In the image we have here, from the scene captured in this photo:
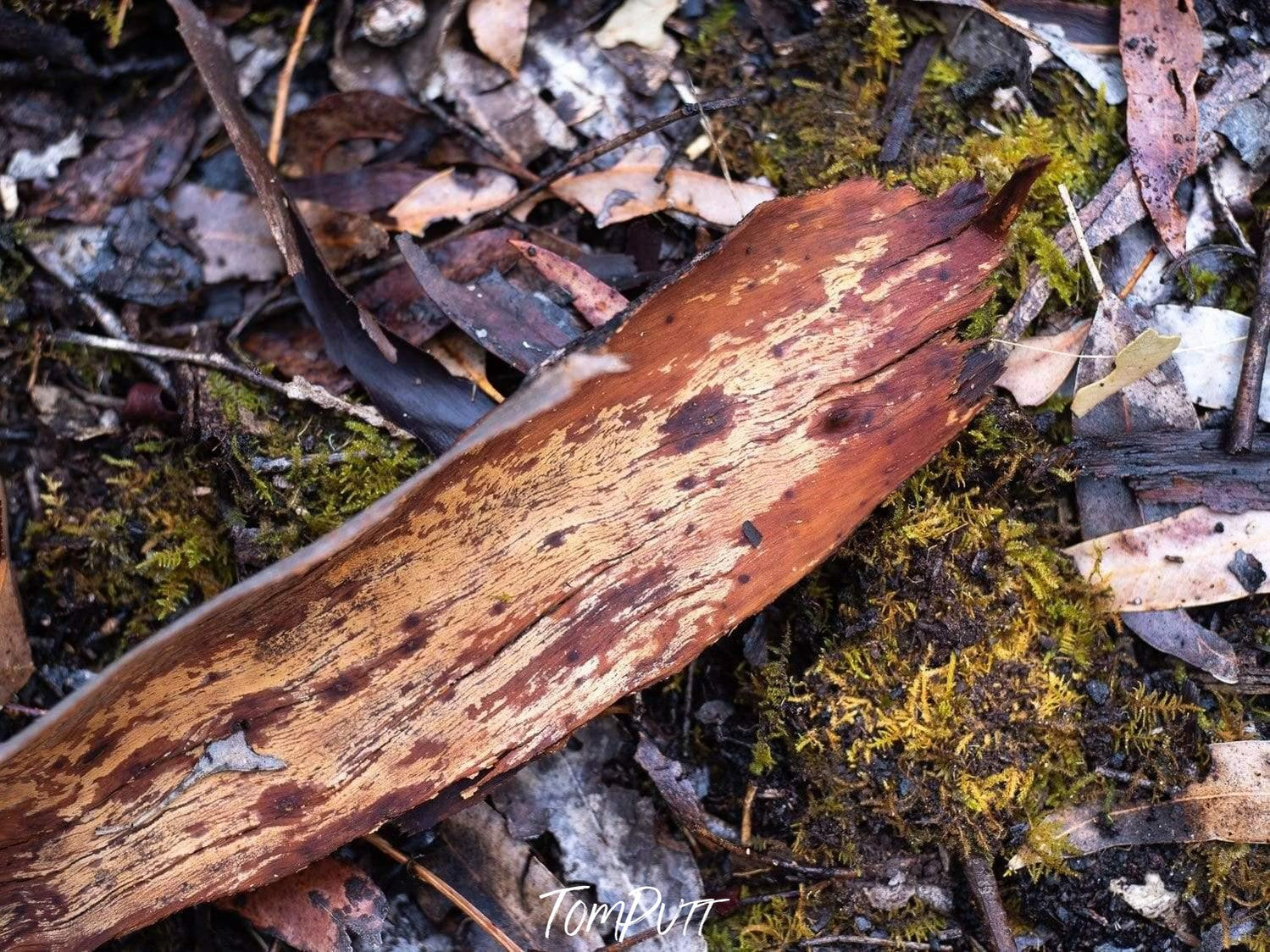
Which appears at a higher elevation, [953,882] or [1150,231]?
[1150,231]

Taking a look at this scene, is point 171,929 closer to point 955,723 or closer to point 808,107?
point 955,723

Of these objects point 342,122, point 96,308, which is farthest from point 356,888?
point 342,122

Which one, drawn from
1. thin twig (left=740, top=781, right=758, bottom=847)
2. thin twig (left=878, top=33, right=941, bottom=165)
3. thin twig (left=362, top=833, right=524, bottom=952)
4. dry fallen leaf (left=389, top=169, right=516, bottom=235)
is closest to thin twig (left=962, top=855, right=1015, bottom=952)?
thin twig (left=740, top=781, right=758, bottom=847)

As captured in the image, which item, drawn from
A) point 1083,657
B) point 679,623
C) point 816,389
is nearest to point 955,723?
point 1083,657

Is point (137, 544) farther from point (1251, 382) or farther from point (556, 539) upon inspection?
point (1251, 382)

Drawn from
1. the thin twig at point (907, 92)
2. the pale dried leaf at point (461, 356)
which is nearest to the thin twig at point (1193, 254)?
the thin twig at point (907, 92)

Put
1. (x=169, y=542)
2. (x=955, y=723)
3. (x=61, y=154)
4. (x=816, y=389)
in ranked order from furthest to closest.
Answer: (x=61, y=154)
(x=169, y=542)
(x=955, y=723)
(x=816, y=389)
